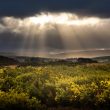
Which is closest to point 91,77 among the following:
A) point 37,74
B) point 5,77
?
point 37,74

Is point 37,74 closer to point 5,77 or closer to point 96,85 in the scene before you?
point 5,77

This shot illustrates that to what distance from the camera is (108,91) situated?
46.4m

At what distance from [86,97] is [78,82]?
5875 millimetres

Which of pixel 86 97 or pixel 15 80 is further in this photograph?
pixel 15 80

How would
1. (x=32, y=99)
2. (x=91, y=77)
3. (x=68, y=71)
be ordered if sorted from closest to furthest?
(x=32, y=99) < (x=91, y=77) < (x=68, y=71)

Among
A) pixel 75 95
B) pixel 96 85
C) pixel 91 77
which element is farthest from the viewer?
pixel 91 77

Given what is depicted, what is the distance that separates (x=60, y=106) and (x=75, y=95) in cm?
207

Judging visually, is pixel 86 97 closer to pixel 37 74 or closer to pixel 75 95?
pixel 75 95

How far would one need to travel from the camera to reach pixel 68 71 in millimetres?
60594

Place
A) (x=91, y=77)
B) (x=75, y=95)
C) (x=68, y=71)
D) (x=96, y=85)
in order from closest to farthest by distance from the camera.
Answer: (x=75, y=95) < (x=96, y=85) < (x=91, y=77) < (x=68, y=71)

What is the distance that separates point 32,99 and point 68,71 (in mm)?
18451

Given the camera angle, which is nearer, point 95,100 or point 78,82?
point 95,100

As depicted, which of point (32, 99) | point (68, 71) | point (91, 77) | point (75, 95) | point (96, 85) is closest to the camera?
point (32, 99)

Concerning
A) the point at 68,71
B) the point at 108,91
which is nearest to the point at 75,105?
the point at 108,91
